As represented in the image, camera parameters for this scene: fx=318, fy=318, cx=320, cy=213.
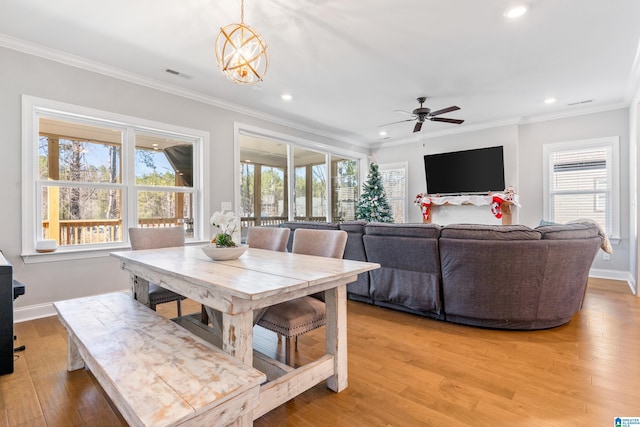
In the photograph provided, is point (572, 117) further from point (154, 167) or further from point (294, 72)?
point (154, 167)

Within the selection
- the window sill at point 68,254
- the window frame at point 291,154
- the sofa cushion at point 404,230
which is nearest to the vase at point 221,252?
the sofa cushion at point 404,230

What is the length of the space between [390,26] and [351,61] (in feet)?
2.36

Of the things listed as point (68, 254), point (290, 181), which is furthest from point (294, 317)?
point (290, 181)

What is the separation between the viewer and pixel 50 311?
3.23 meters

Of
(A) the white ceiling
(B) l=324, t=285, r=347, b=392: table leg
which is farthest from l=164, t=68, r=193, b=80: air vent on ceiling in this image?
(B) l=324, t=285, r=347, b=392: table leg

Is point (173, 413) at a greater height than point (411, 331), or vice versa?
point (173, 413)

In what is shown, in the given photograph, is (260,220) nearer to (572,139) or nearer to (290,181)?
(290,181)

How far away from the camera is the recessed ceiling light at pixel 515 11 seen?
8.45 feet

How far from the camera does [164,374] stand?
3.90 ft

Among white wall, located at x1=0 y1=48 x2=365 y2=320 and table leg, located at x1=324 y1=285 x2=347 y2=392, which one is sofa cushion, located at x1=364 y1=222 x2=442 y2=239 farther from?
white wall, located at x1=0 y1=48 x2=365 y2=320

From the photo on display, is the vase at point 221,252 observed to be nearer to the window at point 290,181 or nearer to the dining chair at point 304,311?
the dining chair at point 304,311

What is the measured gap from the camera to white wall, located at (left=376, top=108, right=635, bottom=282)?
16.0 ft

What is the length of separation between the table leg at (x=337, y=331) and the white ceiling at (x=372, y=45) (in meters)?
2.24

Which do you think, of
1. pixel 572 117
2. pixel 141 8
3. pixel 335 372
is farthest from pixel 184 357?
pixel 572 117
